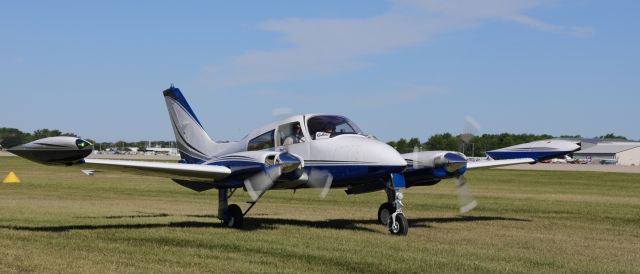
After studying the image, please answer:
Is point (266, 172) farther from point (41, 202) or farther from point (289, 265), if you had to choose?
point (41, 202)

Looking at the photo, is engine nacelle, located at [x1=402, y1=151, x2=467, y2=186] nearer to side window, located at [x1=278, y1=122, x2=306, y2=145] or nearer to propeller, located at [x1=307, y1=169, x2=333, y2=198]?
propeller, located at [x1=307, y1=169, x2=333, y2=198]

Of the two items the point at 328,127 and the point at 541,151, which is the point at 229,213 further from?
the point at 541,151

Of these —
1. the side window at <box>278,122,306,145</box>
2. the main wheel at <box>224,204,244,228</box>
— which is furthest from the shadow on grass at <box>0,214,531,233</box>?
the side window at <box>278,122,306,145</box>

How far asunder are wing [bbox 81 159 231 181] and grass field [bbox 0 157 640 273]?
145 centimetres

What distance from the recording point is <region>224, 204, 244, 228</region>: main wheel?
19.3 meters

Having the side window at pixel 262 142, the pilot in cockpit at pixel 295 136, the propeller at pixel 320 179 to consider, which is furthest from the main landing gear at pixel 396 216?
the side window at pixel 262 142

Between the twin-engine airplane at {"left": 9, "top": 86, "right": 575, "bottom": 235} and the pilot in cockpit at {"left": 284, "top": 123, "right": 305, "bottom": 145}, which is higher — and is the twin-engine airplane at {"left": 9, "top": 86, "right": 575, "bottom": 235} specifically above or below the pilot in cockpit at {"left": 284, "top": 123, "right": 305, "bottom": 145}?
below

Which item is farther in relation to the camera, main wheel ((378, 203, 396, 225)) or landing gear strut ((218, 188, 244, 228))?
main wheel ((378, 203, 396, 225))

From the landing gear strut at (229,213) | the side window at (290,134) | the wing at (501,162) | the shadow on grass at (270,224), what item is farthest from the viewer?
the wing at (501,162)

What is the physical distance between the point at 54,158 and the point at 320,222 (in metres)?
8.97

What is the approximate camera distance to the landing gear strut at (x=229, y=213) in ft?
63.3

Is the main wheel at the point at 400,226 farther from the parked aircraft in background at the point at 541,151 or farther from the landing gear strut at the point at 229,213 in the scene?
the parked aircraft in background at the point at 541,151

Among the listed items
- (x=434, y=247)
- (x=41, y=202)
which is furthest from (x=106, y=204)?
(x=434, y=247)

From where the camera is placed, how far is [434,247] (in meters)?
14.9
